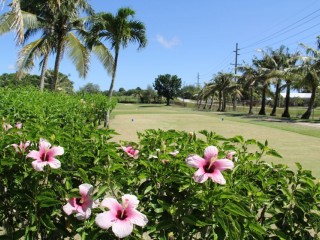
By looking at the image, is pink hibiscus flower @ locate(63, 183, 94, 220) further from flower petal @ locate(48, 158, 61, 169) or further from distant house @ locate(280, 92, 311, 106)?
distant house @ locate(280, 92, 311, 106)

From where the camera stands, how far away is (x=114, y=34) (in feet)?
56.5

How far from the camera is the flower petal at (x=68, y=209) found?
1.58m

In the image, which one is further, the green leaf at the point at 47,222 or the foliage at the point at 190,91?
the foliage at the point at 190,91

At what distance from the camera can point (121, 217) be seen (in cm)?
151

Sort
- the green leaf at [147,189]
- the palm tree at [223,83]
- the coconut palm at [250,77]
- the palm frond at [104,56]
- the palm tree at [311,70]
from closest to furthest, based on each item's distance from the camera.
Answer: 1. the green leaf at [147,189]
2. the palm frond at [104,56]
3. the palm tree at [311,70]
4. the coconut palm at [250,77]
5. the palm tree at [223,83]

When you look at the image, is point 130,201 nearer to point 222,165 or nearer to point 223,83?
point 222,165

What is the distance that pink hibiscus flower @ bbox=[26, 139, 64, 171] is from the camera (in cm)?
161

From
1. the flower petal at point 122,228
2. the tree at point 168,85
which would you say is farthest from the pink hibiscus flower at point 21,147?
the tree at point 168,85

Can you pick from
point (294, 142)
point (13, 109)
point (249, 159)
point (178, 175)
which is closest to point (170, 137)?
point (249, 159)

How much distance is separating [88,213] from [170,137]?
0.92 metres

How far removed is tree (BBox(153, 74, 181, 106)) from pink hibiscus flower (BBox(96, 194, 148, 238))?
235ft

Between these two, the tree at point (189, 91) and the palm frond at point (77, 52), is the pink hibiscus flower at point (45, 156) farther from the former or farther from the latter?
the tree at point (189, 91)

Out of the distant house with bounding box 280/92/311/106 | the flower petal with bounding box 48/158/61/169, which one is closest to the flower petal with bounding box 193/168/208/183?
the flower petal with bounding box 48/158/61/169

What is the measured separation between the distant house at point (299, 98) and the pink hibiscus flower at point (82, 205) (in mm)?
67266
